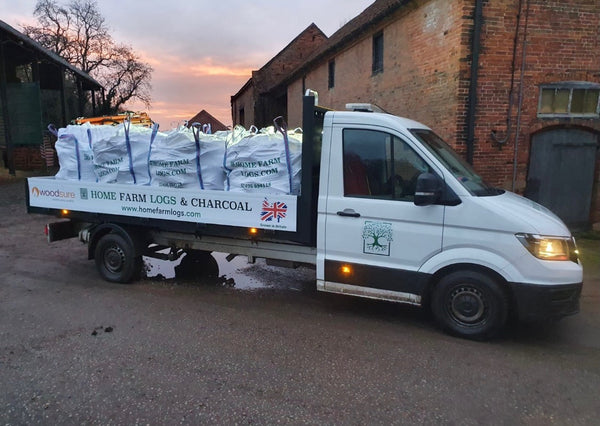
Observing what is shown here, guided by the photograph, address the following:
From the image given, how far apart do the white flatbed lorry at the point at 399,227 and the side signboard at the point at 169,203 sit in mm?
16

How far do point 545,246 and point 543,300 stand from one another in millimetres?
482

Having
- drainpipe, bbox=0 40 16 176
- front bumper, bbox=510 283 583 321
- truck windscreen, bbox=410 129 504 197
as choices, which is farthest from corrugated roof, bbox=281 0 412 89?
A: drainpipe, bbox=0 40 16 176

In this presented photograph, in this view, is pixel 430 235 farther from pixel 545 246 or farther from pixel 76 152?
pixel 76 152

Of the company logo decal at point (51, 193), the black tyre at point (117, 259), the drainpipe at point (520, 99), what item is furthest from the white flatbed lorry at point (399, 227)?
the drainpipe at point (520, 99)

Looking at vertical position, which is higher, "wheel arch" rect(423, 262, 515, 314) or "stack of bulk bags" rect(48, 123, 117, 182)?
"stack of bulk bags" rect(48, 123, 117, 182)

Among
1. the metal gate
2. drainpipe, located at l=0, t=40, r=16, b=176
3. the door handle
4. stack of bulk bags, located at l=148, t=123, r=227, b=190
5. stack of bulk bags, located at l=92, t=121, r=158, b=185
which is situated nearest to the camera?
the door handle

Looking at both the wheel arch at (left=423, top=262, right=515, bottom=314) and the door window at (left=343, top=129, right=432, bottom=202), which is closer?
the wheel arch at (left=423, top=262, right=515, bottom=314)

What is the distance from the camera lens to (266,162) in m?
4.90

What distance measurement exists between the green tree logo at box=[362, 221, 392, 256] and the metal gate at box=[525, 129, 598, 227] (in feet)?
21.5

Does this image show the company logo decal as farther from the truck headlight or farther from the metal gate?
the metal gate

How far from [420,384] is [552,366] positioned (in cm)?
128

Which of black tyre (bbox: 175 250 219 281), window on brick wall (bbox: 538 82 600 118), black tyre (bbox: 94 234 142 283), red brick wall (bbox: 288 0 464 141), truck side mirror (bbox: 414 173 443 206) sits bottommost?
black tyre (bbox: 175 250 219 281)

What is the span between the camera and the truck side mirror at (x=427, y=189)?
3.97 meters

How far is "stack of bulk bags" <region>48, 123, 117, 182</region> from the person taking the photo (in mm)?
5715
